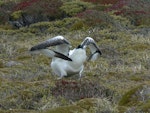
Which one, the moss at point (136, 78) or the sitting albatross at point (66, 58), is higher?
the sitting albatross at point (66, 58)

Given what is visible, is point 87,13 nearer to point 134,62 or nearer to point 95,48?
point 134,62

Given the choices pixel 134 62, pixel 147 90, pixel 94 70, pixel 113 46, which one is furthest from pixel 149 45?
pixel 147 90

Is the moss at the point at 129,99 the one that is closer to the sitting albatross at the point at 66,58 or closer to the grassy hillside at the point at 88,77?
the grassy hillside at the point at 88,77

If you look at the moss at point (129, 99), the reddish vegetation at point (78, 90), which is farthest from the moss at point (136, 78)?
the moss at point (129, 99)

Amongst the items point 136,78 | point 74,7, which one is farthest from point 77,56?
point 74,7

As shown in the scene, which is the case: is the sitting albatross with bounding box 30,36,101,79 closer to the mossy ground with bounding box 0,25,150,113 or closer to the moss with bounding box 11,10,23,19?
the mossy ground with bounding box 0,25,150,113

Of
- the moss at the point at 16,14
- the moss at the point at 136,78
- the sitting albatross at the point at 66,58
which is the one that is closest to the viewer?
the sitting albatross at the point at 66,58

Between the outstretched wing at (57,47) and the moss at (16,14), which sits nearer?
the outstretched wing at (57,47)

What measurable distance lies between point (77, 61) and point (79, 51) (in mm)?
236

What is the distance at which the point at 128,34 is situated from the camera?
80.2 ft

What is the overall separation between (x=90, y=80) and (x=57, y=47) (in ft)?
4.15

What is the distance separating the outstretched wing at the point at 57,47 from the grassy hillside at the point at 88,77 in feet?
1.94

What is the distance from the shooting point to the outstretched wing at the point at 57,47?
12281 millimetres

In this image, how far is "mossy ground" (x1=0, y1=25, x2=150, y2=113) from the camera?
878cm
